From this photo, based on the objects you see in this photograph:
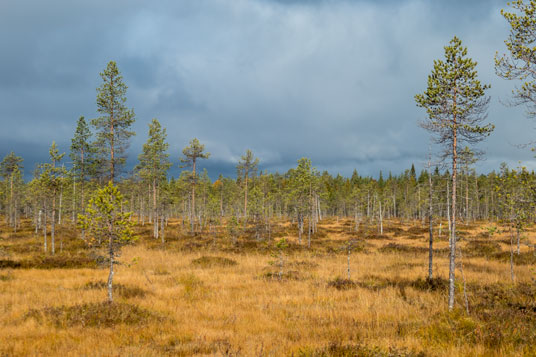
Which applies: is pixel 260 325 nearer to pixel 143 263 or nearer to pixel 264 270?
pixel 264 270

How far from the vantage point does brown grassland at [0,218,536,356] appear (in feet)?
21.3

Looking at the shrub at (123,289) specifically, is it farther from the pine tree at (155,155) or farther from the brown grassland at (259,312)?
the pine tree at (155,155)

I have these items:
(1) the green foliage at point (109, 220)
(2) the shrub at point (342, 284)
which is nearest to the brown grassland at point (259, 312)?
(2) the shrub at point (342, 284)

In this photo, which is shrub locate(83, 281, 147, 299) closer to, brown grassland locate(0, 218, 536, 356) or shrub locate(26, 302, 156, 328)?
brown grassland locate(0, 218, 536, 356)

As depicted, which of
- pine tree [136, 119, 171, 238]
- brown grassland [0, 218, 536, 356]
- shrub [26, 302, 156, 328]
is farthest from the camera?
pine tree [136, 119, 171, 238]

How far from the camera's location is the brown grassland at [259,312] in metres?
6.50

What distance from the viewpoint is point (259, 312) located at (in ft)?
31.3

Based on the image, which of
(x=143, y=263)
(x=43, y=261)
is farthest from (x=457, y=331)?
(x=43, y=261)

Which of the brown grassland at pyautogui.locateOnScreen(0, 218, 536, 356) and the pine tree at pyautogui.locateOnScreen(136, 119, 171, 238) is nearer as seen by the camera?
the brown grassland at pyautogui.locateOnScreen(0, 218, 536, 356)

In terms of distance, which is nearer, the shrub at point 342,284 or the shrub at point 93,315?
the shrub at point 93,315

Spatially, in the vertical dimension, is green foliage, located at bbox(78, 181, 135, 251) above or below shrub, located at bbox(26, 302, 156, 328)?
above

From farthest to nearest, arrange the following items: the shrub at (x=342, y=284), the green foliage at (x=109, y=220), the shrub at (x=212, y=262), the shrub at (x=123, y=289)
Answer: the shrub at (x=212, y=262) → the shrub at (x=342, y=284) → the shrub at (x=123, y=289) → the green foliage at (x=109, y=220)

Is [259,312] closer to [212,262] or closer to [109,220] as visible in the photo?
[109,220]

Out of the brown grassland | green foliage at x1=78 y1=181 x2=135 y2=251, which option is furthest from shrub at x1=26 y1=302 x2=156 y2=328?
green foliage at x1=78 y1=181 x2=135 y2=251
